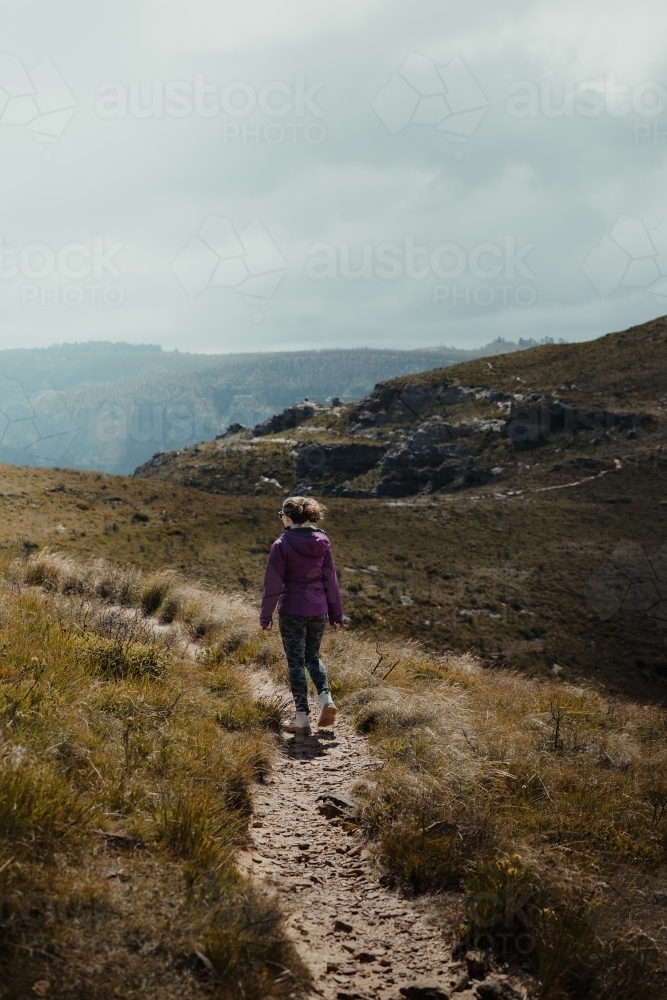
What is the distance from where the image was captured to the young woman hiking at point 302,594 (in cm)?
705

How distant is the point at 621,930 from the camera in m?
3.66

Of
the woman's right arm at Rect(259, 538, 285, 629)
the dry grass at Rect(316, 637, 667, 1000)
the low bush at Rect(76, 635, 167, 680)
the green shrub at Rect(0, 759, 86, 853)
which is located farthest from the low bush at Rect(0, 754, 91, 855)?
the woman's right arm at Rect(259, 538, 285, 629)

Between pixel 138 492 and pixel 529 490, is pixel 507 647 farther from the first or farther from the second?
pixel 529 490

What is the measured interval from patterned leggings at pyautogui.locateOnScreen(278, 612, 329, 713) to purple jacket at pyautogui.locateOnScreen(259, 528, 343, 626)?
0.13m

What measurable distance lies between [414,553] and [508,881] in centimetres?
5508

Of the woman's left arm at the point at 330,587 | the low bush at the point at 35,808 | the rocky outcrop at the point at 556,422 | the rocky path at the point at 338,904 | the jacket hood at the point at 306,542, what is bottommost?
the rocky path at the point at 338,904

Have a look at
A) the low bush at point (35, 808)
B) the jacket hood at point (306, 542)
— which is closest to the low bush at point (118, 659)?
the jacket hood at point (306, 542)

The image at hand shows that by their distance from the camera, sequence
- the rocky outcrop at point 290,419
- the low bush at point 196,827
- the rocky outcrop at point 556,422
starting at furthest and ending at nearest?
the rocky outcrop at point 290,419 → the rocky outcrop at point 556,422 → the low bush at point 196,827

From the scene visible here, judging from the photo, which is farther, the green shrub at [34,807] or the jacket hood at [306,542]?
the jacket hood at [306,542]

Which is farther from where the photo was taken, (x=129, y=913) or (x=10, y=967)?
(x=129, y=913)

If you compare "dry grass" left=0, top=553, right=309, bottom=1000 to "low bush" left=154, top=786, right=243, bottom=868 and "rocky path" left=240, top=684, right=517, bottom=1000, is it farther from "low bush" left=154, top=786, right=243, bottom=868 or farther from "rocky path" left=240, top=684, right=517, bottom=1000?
"rocky path" left=240, top=684, right=517, bottom=1000

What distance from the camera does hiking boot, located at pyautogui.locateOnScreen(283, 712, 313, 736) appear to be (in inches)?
275

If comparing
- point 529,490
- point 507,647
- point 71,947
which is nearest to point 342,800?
point 71,947

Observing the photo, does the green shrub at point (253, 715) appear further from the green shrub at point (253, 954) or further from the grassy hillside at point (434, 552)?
the grassy hillside at point (434, 552)
